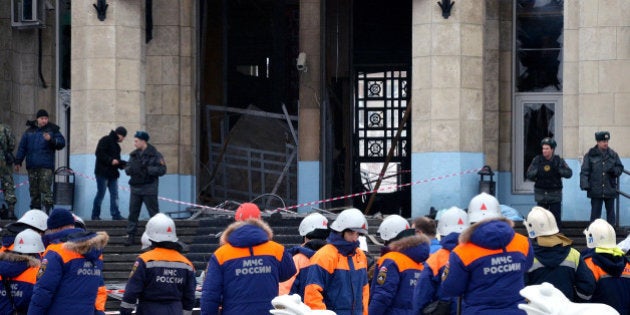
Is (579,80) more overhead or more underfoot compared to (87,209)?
more overhead

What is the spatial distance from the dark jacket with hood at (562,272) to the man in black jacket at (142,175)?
33.8 feet

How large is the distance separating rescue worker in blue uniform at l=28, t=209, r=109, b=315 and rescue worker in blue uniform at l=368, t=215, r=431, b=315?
217 cm

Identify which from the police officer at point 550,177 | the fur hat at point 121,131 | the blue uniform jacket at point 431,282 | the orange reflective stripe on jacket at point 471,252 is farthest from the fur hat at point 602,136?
the orange reflective stripe on jacket at point 471,252

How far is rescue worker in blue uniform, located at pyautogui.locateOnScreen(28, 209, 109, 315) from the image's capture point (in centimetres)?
1166

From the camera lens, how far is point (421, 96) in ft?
74.5

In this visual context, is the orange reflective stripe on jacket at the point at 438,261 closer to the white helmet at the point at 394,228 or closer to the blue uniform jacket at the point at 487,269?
the blue uniform jacket at the point at 487,269

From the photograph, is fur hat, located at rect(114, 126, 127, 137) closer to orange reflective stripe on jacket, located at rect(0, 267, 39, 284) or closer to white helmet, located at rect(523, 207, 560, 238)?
orange reflective stripe on jacket, located at rect(0, 267, 39, 284)

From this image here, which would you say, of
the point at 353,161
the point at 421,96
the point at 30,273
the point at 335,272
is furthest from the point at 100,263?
the point at 353,161

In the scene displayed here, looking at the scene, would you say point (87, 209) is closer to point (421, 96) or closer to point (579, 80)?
point (421, 96)

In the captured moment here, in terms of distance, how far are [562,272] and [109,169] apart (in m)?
12.2

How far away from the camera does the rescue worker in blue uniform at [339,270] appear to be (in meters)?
11.8

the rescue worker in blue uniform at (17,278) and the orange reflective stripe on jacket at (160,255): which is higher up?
the orange reflective stripe on jacket at (160,255)

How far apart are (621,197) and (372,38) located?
7.65m

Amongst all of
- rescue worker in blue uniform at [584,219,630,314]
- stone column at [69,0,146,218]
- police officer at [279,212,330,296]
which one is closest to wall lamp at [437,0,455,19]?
stone column at [69,0,146,218]
